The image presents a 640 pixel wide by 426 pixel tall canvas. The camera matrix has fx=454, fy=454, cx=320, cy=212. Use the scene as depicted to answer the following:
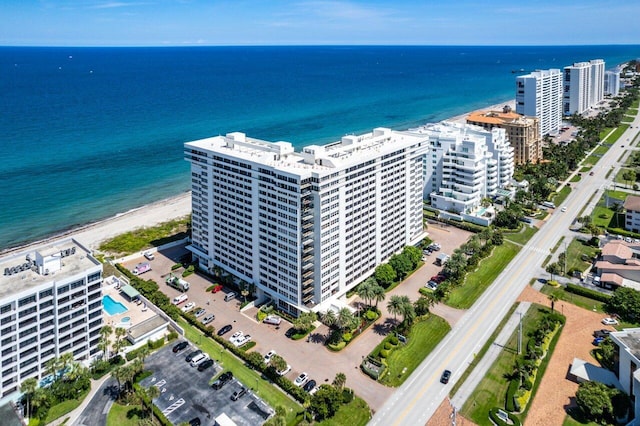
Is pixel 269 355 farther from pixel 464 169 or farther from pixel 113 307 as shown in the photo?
pixel 464 169

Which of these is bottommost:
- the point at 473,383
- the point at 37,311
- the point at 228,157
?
the point at 473,383

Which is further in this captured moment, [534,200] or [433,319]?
[534,200]

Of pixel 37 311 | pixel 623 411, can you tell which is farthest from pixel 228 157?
pixel 623 411

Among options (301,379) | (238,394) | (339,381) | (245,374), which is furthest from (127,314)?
(339,381)

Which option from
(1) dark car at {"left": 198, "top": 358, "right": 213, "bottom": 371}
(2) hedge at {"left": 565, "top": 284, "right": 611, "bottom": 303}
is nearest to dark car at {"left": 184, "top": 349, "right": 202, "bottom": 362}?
(1) dark car at {"left": 198, "top": 358, "right": 213, "bottom": 371}

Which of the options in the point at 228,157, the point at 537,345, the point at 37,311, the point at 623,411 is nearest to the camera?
the point at 623,411

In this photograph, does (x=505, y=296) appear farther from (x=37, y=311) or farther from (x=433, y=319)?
(x=37, y=311)

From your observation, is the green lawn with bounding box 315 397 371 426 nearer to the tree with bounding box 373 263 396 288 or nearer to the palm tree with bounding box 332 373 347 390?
the palm tree with bounding box 332 373 347 390

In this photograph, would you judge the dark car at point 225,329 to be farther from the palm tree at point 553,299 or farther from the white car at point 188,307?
the palm tree at point 553,299
